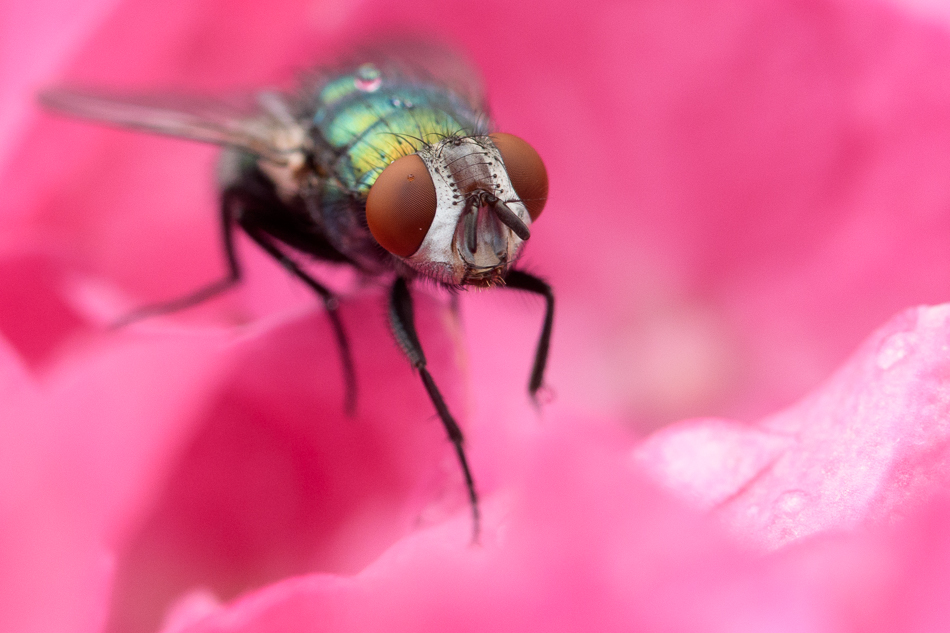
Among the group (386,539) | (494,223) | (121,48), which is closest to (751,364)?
(494,223)

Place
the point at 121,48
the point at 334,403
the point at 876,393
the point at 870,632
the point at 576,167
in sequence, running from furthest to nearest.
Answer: the point at 576,167 → the point at 121,48 → the point at 334,403 → the point at 876,393 → the point at 870,632

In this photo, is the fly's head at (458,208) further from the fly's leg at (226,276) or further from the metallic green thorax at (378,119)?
the fly's leg at (226,276)

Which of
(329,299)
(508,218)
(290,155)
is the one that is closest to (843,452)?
(508,218)

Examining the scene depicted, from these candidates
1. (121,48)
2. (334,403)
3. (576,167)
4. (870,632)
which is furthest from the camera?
(576,167)

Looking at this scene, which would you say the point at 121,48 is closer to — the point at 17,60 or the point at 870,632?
the point at 17,60

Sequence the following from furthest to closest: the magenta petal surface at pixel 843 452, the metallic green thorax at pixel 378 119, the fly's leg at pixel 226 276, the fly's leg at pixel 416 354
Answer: the fly's leg at pixel 226 276 < the metallic green thorax at pixel 378 119 < the fly's leg at pixel 416 354 < the magenta petal surface at pixel 843 452

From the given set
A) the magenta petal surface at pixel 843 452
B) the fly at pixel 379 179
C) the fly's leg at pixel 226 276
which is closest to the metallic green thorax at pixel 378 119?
the fly at pixel 379 179
